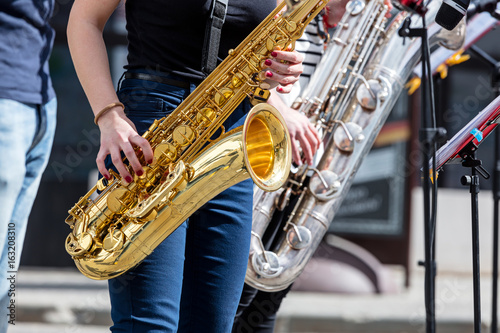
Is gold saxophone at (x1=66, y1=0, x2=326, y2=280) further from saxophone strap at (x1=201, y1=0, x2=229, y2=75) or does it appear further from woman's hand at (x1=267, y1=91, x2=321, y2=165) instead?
woman's hand at (x1=267, y1=91, x2=321, y2=165)

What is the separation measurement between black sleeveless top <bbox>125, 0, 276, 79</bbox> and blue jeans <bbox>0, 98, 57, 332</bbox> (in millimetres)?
594

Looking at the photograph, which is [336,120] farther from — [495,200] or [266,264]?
[495,200]

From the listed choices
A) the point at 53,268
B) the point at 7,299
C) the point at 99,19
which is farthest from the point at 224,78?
the point at 53,268

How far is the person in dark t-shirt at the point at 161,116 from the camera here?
174 centimetres

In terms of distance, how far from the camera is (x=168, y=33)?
1.84m

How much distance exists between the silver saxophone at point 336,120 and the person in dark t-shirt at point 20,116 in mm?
893

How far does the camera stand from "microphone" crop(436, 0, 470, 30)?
184 cm

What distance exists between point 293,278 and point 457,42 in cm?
129

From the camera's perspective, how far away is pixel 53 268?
6.65 metres

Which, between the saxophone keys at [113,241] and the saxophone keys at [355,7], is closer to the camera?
the saxophone keys at [113,241]

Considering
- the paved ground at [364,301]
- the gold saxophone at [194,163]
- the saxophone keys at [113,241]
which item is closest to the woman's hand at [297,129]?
the gold saxophone at [194,163]

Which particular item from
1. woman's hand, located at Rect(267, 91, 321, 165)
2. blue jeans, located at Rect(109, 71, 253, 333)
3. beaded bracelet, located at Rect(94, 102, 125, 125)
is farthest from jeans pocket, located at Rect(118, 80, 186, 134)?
woman's hand, located at Rect(267, 91, 321, 165)

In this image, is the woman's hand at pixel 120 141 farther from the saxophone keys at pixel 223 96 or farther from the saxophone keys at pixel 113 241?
the saxophone keys at pixel 223 96

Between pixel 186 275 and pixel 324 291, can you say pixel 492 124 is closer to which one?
pixel 186 275
